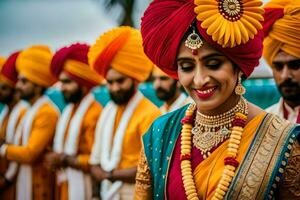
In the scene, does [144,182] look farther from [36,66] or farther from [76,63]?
[36,66]

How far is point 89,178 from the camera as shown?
223 inches

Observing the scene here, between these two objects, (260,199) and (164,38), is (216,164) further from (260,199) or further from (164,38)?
(164,38)

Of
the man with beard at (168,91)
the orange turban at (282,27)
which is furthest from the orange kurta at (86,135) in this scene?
the orange turban at (282,27)

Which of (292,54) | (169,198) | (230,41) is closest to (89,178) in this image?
(292,54)

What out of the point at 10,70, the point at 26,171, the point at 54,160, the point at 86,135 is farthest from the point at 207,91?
the point at 10,70

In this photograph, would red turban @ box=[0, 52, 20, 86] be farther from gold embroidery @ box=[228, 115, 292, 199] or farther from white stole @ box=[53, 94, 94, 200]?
gold embroidery @ box=[228, 115, 292, 199]

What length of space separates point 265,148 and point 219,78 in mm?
388

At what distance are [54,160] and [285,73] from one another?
273cm

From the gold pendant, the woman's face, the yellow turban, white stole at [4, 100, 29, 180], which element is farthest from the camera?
the yellow turban

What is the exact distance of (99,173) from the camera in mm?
5043

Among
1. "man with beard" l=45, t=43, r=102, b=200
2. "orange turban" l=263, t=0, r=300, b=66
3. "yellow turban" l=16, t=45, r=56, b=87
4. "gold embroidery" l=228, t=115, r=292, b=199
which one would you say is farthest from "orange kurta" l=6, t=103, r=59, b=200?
"gold embroidery" l=228, t=115, r=292, b=199

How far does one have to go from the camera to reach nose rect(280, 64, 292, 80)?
392cm

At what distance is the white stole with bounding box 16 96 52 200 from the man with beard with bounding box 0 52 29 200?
0.15m

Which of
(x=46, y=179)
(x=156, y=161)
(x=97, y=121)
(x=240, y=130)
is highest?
(x=240, y=130)
